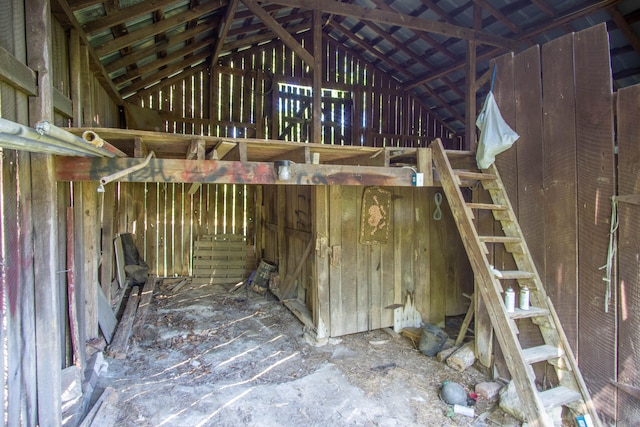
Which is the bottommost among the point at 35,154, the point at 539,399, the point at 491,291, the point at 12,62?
the point at 539,399

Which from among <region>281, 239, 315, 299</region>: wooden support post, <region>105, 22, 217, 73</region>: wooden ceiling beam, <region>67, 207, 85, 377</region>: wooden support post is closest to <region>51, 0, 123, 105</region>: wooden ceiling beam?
<region>105, 22, 217, 73</region>: wooden ceiling beam

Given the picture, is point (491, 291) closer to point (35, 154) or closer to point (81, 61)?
point (35, 154)

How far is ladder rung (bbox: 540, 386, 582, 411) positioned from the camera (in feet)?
8.83

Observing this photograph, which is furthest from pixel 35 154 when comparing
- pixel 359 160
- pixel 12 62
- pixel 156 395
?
pixel 359 160

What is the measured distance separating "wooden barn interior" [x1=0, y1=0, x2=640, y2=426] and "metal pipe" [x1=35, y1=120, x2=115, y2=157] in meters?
0.02

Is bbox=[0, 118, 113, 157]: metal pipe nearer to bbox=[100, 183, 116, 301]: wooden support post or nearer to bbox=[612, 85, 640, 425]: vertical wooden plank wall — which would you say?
bbox=[100, 183, 116, 301]: wooden support post

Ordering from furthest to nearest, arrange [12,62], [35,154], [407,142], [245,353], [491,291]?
[407,142] < [245,353] < [491,291] < [35,154] < [12,62]

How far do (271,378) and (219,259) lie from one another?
4.64 metres

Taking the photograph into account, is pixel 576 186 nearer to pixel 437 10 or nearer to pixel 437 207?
pixel 437 207

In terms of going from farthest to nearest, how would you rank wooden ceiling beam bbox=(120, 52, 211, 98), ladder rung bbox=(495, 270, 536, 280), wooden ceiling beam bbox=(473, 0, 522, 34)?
wooden ceiling beam bbox=(120, 52, 211, 98) < wooden ceiling beam bbox=(473, 0, 522, 34) < ladder rung bbox=(495, 270, 536, 280)

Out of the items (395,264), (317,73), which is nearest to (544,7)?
(317,73)

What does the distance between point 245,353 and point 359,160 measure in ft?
9.06

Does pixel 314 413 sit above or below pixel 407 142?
below

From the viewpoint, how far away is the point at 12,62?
87.1 inches
